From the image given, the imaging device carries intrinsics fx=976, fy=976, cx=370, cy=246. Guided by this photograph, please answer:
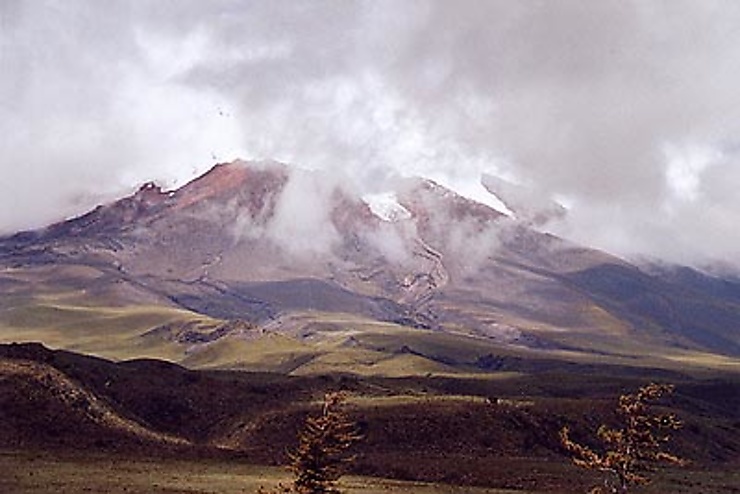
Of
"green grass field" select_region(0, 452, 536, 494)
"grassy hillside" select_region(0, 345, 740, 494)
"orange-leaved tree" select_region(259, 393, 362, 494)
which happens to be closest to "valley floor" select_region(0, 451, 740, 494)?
"green grass field" select_region(0, 452, 536, 494)

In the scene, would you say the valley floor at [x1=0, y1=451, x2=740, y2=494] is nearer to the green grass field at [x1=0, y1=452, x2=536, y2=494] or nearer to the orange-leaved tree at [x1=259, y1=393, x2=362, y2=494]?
the green grass field at [x1=0, y1=452, x2=536, y2=494]

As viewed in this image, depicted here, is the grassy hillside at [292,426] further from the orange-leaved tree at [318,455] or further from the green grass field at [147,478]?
the orange-leaved tree at [318,455]

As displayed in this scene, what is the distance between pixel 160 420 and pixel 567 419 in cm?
4752

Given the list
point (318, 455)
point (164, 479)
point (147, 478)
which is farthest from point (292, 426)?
point (318, 455)

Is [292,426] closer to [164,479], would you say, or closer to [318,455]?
[164,479]

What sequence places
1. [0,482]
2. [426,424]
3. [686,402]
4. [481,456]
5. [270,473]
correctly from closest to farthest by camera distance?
[0,482]
[270,473]
[481,456]
[426,424]
[686,402]

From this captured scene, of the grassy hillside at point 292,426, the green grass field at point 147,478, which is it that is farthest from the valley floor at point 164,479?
the grassy hillside at point 292,426

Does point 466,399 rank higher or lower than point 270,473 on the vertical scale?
higher

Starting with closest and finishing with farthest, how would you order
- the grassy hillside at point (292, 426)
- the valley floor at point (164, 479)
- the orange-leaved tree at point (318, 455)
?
the orange-leaved tree at point (318, 455)
the valley floor at point (164, 479)
the grassy hillside at point (292, 426)

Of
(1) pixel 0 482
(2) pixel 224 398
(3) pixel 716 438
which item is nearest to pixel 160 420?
(2) pixel 224 398

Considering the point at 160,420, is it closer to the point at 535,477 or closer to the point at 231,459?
the point at 231,459

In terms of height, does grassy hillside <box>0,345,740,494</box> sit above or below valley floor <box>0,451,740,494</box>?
above

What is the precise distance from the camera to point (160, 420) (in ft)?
353

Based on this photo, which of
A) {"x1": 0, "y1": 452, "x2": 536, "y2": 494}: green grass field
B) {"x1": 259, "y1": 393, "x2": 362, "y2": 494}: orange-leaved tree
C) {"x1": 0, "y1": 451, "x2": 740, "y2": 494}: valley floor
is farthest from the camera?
{"x1": 0, "y1": 451, "x2": 740, "y2": 494}: valley floor
